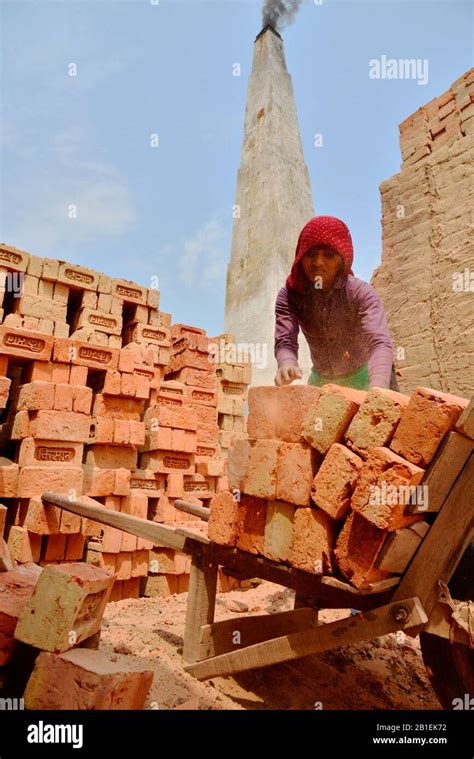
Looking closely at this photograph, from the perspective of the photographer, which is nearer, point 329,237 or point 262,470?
point 262,470

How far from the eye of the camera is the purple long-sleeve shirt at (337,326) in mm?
3127

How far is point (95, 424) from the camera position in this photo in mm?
5129

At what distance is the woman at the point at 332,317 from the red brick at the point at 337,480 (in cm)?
86

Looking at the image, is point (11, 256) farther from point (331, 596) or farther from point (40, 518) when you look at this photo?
point (331, 596)

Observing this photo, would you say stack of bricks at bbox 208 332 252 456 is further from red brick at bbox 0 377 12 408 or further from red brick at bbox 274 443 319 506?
red brick at bbox 274 443 319 506

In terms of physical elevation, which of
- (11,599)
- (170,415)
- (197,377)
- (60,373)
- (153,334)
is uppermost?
(153,334)

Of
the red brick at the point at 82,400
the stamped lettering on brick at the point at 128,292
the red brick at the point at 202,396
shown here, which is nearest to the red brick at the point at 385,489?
the red brick at the point at 82,400

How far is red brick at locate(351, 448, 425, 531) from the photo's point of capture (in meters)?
1.92

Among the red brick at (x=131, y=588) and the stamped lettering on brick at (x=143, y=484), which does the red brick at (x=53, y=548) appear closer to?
the red brick at (x=131, y=588)

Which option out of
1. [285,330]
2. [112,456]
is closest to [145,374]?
[112,456]

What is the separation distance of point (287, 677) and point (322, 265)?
3.02 m

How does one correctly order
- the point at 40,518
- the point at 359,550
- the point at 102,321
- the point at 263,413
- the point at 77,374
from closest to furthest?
the point at 359,550 → the point at 263,413 → the point at 40,518 → the point at 77,374 → the point at 102,321

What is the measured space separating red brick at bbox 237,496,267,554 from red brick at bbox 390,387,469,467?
0.90 m

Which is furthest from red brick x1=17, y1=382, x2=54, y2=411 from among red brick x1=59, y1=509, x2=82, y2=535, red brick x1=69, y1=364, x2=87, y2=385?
red brick x1=59, y1=509, x2=82, y2=535
